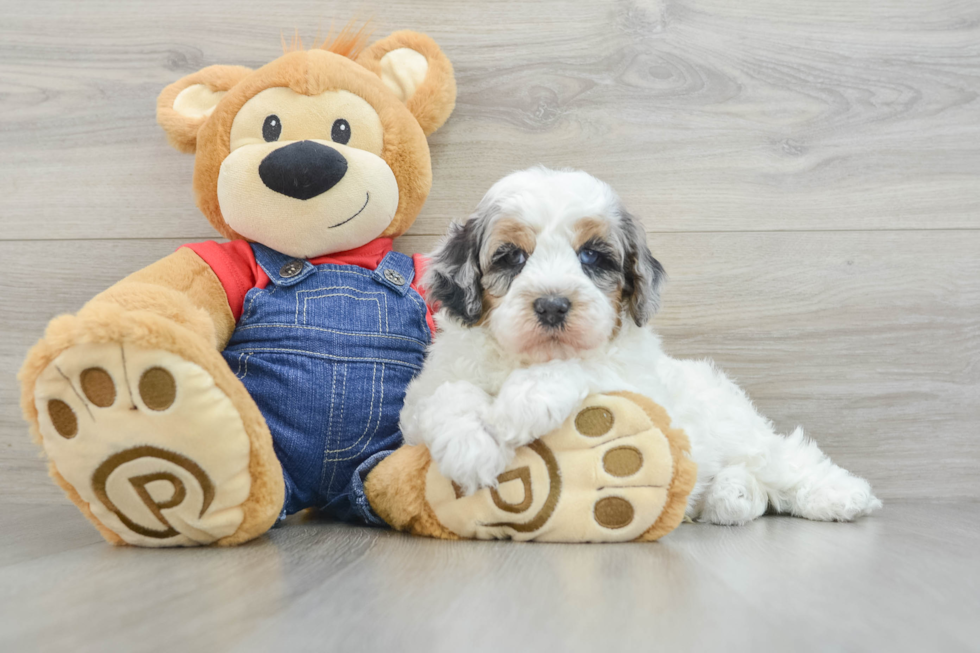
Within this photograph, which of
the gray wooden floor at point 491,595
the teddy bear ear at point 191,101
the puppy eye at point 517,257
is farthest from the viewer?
the teddy bear ear at point 191,101

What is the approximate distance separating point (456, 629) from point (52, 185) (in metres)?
1.91

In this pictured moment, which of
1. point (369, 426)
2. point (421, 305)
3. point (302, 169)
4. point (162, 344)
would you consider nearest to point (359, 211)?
point (302, 169)

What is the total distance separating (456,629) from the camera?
80 centimetres

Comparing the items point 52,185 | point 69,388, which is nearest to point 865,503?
point 69,388

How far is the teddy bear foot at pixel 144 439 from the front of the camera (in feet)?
3.65

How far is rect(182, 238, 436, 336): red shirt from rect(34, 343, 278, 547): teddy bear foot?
497mm

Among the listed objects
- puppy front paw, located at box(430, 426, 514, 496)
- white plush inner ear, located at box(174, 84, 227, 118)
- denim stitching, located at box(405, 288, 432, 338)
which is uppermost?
white plush inner ear, located at box(174, 84, 227, 118)

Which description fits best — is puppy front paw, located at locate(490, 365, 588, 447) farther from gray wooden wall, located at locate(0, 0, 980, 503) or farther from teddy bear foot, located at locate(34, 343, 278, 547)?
gray wooden wall, located at locate(0, 0, 980, 503)

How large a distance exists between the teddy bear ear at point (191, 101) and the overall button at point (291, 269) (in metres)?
0.44

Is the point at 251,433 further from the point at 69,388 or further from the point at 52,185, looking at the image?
the point at 52,185

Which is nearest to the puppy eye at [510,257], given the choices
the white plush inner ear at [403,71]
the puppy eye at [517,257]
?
the puppy eye at [517,257]

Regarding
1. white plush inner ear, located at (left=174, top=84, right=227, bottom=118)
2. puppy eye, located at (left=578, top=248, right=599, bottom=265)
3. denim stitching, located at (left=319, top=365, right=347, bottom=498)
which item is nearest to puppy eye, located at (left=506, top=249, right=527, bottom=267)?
puppy eye, located at (left=578, top=248, right=599, bottom=265)

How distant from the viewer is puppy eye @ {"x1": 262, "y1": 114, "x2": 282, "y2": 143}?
1.61m

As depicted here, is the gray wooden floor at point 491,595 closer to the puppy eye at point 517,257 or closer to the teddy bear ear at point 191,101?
the puppy eye at point 517,257
